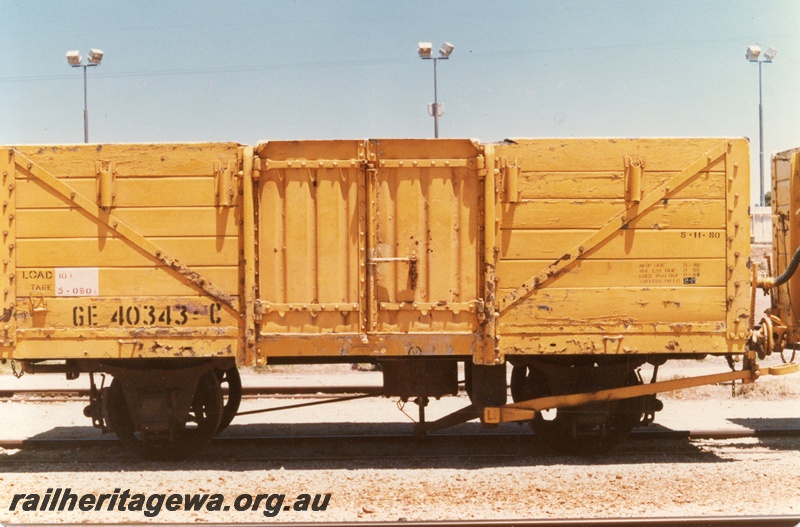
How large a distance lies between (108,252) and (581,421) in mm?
4903

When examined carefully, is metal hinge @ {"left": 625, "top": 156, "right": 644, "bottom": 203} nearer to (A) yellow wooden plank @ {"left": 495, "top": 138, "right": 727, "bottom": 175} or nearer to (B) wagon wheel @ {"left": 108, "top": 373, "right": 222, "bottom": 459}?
(A) yellow wooden plank @ {"left": 495, "top": 138, "right": 727, "bottom": 175}

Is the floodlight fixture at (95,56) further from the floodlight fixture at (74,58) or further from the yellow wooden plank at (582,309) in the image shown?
the yellow wooden plank at (582,309)

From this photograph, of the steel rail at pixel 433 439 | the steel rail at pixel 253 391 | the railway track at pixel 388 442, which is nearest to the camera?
→ the railway track at pixel 388 442

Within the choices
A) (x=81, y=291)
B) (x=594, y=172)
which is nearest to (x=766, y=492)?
(x=594, y=172)

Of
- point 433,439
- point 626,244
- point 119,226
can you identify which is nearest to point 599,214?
point 626,244

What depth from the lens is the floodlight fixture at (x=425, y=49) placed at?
1889 centimetres

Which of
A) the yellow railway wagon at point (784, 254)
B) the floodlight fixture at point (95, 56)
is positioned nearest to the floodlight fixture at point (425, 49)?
the floodlight fixture at point (95, 56)

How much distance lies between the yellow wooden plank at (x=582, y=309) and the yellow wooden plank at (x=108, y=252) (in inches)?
109

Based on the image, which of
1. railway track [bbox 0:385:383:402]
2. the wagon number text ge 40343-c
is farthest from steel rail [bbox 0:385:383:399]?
the wagon number text ge 40343-c

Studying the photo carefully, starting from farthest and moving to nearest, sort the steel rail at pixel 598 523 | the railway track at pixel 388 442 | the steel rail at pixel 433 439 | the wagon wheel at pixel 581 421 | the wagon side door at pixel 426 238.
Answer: the steel rail at pixel 433 439 < the railway track at pixel 388 442 < the wagon wheel at pixel 581 421 < the wagon side door at pixel 426 238 < the steel rail at pixel 598 523

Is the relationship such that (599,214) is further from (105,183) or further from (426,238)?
(105,183)

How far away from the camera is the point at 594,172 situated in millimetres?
7465

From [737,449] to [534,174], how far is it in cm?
375

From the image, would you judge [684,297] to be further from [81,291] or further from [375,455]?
[81,291]
